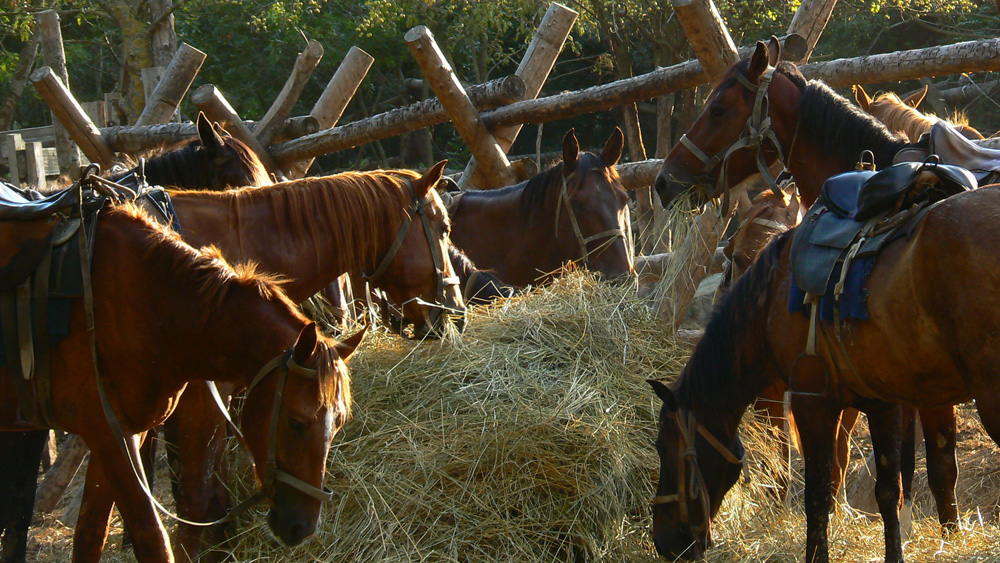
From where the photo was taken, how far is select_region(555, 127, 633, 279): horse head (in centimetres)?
492

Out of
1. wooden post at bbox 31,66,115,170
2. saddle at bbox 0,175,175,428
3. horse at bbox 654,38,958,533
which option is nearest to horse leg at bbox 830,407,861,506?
horse at bbox 654,38,958,533

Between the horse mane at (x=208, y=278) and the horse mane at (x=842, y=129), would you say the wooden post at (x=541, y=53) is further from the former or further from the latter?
the horse mane at (x=208, y=278)

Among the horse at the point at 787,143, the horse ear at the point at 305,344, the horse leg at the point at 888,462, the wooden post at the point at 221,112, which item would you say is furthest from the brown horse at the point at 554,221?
the horse ear at the point at 305,344

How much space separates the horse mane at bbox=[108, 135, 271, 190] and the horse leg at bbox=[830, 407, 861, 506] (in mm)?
3103

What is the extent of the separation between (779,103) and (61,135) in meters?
6.73

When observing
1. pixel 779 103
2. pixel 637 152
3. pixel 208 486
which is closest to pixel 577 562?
pixel 208 486

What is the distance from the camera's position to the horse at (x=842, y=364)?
2455 millimetres

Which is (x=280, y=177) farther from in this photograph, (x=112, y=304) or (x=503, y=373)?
(x=112, y=304)

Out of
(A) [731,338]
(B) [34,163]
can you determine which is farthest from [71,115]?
(A) [731,338]

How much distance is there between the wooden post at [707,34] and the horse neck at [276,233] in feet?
8.25

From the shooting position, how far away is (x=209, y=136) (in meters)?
4.22

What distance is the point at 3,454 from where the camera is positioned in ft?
12.6

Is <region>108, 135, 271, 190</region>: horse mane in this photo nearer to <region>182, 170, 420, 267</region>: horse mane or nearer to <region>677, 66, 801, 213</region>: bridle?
<region>182, 170, 420, 267</region>: horse mane

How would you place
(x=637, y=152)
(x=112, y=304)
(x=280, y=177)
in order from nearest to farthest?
(x=112, y=304) < (x=280, y=177) < (x=637, y=152)
